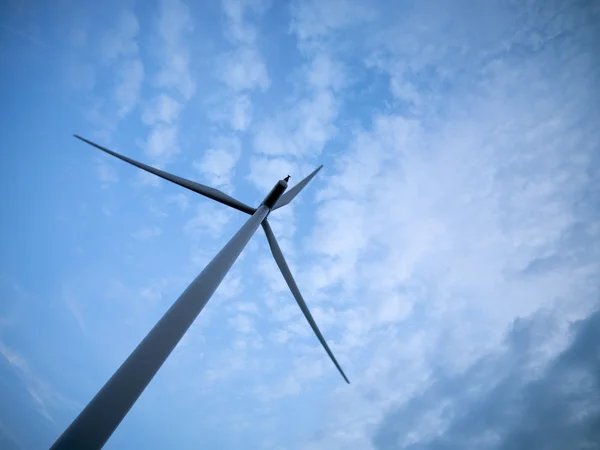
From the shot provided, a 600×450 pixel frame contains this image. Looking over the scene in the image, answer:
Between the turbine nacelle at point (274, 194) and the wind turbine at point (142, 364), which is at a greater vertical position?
the turbine nacelle at point (274, 194)

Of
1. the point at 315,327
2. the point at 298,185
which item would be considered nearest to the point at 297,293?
the point at 315,327

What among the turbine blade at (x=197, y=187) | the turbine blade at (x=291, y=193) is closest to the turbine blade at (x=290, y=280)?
the turbine blade at (x=197, y=187)

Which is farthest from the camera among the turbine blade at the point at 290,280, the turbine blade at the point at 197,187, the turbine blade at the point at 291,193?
the turbine blade at the point at 291,193

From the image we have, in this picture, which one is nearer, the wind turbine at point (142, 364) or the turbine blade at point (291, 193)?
the wind turbine at point (142, 364)

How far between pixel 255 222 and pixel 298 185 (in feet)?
31.4

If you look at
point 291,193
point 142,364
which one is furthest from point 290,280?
point 142,364

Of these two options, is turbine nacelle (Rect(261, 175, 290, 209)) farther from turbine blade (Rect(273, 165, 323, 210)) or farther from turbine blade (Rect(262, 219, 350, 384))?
turbine blade (Rect(273, 165, 323, 210))

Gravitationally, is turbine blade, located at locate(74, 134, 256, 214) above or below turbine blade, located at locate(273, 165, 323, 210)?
below

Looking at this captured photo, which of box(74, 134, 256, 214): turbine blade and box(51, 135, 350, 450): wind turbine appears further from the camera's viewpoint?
box(74, 134, 256, 214): turbine blade

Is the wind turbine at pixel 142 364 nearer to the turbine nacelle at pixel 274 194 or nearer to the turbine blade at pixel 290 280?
the turbine nacelle at pixel 274 194

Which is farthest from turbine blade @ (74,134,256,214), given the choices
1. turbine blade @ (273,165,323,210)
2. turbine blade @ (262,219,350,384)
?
turbine blade @ (273,165,323,210)

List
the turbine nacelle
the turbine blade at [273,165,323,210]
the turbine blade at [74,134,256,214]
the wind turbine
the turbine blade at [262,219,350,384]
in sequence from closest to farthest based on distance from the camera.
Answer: the wind turbine, the turbine nacelle, the turbine blade at [74,134,256,214], the turbine blade at [262,219,350,384], the turbine blade at [273,165,323,210]

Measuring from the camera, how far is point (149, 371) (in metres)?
6.42

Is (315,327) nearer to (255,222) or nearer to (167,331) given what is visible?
(255,222)
